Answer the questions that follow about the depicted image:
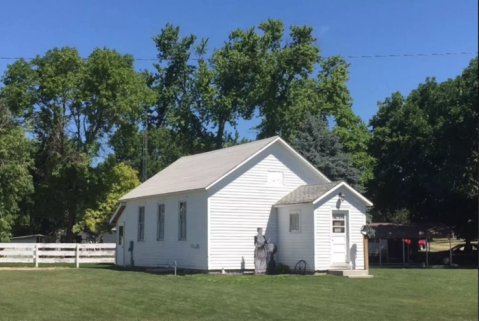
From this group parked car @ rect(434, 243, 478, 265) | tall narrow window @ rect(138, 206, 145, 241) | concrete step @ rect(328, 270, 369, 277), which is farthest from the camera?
parked car @ rect(434, 243, 478, 265)

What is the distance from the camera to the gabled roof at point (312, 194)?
984 inches

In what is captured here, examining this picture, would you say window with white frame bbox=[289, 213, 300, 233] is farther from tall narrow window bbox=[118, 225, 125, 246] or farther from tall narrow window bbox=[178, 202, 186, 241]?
tall narrow window bbox=[118, 225, 125, 246]

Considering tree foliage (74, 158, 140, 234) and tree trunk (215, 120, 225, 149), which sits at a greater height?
tree trunk (215, 120, 225, 149)

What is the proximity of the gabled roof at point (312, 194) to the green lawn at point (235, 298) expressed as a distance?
12.3ft

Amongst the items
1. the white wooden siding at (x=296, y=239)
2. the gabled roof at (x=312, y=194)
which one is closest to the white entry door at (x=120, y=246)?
the white wooden siding at (x=296, y=239)

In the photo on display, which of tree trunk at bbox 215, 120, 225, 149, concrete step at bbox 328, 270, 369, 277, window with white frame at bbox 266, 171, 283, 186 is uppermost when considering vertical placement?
tree trunk at bbox 215, 120, 225, 149

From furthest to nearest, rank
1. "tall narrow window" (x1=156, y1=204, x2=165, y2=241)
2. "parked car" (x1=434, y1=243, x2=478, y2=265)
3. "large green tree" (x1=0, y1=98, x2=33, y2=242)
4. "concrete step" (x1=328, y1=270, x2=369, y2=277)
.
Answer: "parked car" (x1=434, y1=243, x2=478, y2=265), "large green tree" (x1=0, y1=98, x2=33, y2=242), "tall narrow window" (x1=156, y1=204, x2=165, y2=241), "concrete step" (x1=328, y1=270, x2=369, y2=277)

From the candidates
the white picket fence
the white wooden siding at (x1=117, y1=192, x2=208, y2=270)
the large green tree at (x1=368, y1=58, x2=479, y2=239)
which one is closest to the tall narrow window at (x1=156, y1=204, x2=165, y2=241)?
the white wooden siding at (x1=117, y1=192, x2=208, y2=270)

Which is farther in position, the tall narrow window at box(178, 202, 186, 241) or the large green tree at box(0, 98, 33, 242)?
the large green tree at box(0, 98, 33, 242)

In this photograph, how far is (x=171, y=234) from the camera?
28.0 meters

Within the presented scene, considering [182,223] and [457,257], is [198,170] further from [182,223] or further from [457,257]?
[457,257]

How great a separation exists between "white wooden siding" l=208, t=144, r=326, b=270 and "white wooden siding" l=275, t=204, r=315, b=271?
0.48 m

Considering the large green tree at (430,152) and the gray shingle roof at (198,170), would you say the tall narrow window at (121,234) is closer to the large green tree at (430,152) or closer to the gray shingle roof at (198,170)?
the gray shingle roof at (198,170)

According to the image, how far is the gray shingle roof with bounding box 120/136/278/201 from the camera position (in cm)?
2661
